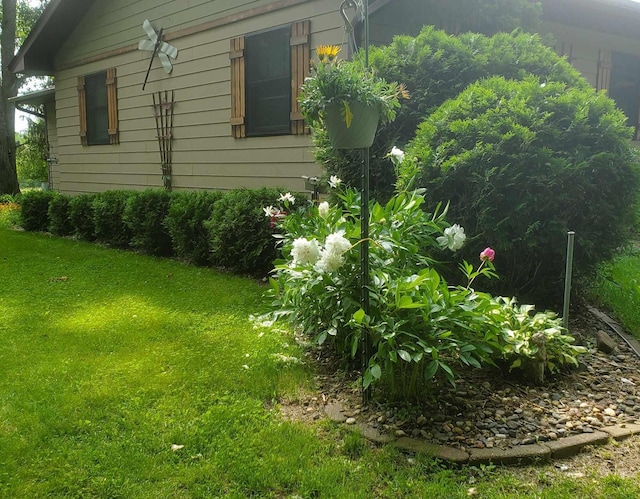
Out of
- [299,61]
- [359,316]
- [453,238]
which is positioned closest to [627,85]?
[299,61]

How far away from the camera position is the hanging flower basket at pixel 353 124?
2668 millimetres

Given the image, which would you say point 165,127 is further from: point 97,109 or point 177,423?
point 177,423

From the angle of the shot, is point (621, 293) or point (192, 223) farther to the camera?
point (192, 223)

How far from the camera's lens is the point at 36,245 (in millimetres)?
7910

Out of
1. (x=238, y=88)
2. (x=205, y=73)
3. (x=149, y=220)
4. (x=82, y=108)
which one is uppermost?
(x=205, y=73)

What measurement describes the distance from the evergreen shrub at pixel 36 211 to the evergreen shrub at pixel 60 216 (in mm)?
474

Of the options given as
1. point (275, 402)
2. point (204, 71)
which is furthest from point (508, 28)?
point (275, 402)

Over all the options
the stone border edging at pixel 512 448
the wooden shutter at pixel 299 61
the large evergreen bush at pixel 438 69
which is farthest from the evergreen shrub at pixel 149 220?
the stone border edging at pixel 512 448

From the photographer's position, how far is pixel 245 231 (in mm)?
5656

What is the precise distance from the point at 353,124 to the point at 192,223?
408 cm

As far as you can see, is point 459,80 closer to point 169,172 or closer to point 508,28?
point 508,28

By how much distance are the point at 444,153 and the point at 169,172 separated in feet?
20.0

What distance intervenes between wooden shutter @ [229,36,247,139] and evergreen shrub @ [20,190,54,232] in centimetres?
427

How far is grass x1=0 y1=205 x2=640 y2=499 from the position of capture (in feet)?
6.89
